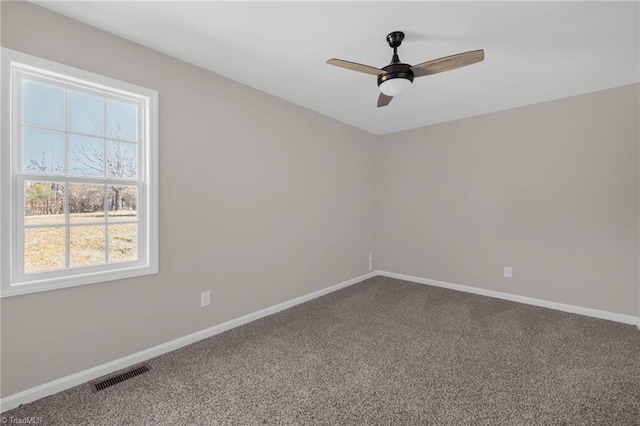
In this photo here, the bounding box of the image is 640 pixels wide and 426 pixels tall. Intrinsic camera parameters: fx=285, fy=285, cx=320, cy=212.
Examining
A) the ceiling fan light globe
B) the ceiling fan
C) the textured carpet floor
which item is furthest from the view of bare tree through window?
the ceiling fan light globe

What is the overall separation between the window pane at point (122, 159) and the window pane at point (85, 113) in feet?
0.43

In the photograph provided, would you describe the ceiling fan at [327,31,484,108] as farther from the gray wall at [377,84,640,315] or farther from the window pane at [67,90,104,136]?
the gray wall at [377,84,640,315]

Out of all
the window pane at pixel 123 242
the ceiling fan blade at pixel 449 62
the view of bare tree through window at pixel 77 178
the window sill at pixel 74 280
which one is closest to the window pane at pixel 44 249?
the view of bare tree through window at pixel 77 178

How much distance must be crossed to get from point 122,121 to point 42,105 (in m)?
0.46

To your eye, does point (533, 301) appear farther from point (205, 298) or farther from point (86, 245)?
point (86, 245)

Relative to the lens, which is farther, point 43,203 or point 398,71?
point 398,71

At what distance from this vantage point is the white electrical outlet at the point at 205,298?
2.65m

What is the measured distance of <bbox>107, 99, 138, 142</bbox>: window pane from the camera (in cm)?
220

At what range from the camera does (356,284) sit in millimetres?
4379

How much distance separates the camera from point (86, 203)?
6.88 feet

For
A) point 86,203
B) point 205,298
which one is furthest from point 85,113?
point 205,298

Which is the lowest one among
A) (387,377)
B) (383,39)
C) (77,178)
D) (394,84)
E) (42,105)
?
(387,377)

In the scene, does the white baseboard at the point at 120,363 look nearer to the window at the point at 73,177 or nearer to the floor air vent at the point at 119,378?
the floor air vent at the point at 119,378

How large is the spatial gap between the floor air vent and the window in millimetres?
702
